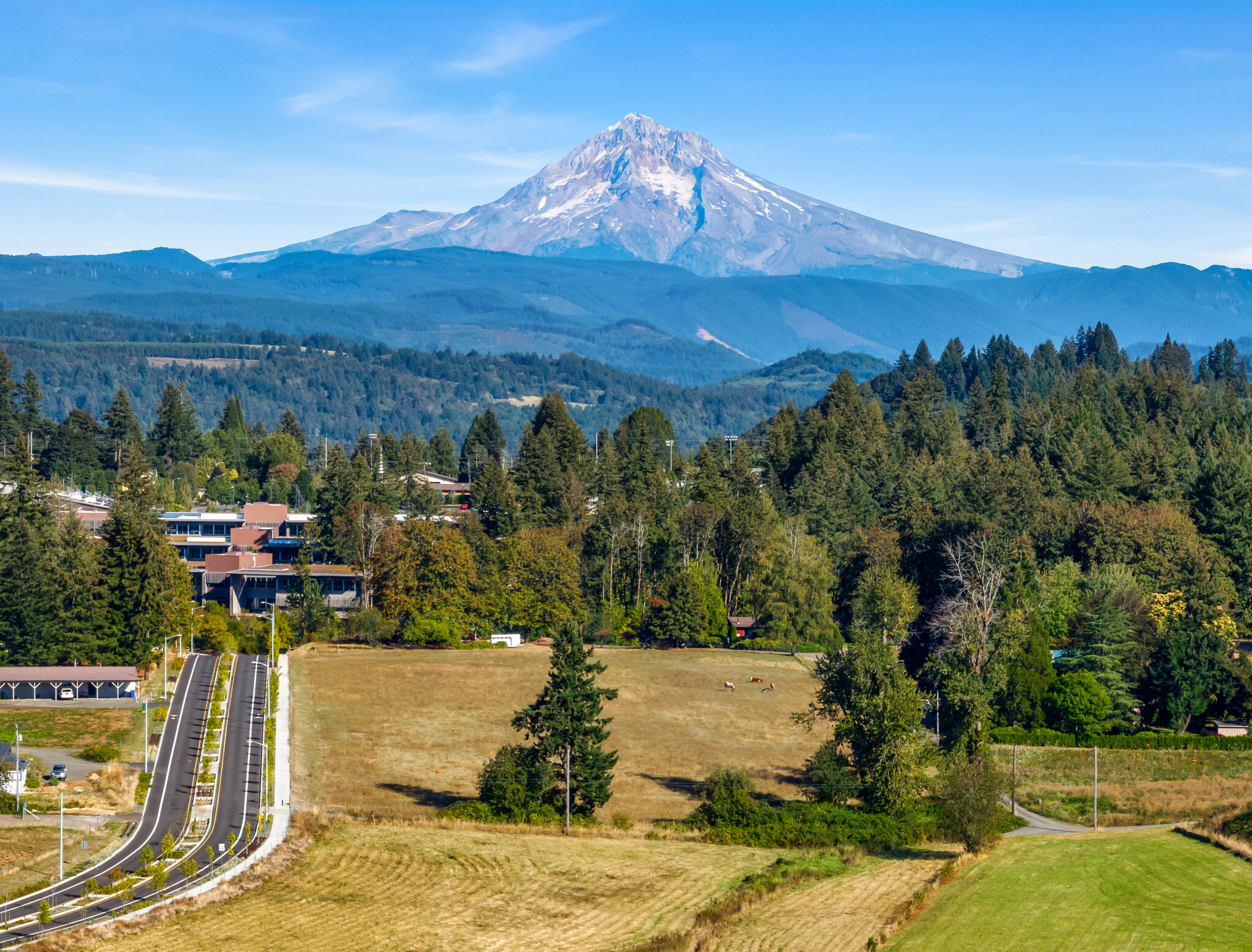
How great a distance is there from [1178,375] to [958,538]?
213 feet

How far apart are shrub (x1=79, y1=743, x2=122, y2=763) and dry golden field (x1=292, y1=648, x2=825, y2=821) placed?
8.69 meters

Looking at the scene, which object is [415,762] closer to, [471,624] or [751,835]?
[751,835]

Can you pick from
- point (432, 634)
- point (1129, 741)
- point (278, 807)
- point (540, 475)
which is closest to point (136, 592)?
point (432, 634)

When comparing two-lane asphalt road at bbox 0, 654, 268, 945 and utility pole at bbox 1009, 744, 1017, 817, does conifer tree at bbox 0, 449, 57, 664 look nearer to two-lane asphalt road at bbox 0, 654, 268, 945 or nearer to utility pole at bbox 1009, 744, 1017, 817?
two-lane asphalt road at bbox 0, 654, 268, 945

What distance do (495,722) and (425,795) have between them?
14768 mm

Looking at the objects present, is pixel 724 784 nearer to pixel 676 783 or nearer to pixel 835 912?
pixel 676 783

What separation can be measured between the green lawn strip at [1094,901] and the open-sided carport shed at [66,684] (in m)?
52.3

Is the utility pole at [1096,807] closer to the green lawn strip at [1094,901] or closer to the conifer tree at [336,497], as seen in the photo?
the green lawn strip at [1094,901]

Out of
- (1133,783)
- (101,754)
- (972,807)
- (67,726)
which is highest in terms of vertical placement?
(972,807)

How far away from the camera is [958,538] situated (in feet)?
350

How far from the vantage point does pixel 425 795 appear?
6475 centimetres

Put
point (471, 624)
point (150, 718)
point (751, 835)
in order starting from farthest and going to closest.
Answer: point (471, 624), point (150, 718), point (751, 835)

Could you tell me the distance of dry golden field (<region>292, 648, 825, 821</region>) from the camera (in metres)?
66.4

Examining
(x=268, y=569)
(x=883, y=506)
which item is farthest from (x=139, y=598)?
(x=883, y=506)
